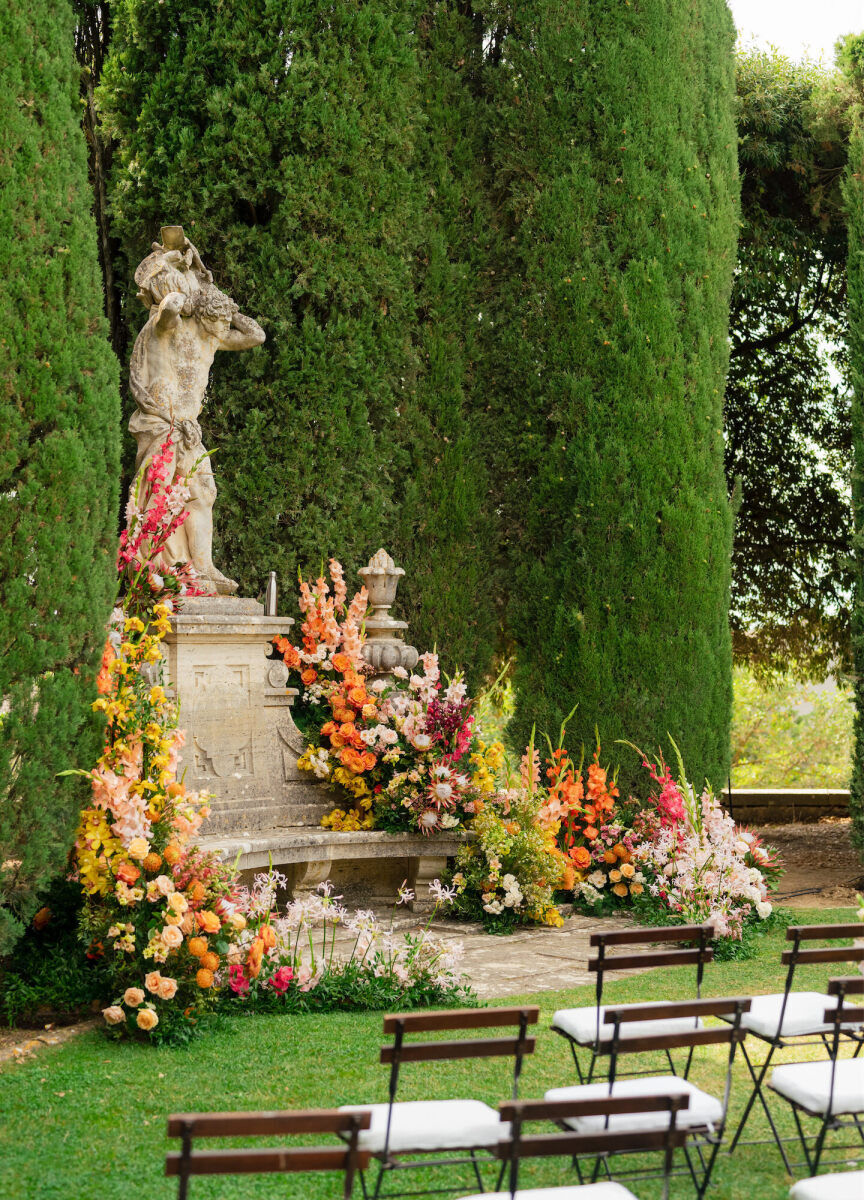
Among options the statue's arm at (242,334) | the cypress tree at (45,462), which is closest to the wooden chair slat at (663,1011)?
the cypress tree at (45,462)

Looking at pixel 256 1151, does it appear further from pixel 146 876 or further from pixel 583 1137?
pixel 146 876

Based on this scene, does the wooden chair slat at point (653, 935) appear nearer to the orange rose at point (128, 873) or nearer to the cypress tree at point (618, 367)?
the orange rose at point (128, 873)

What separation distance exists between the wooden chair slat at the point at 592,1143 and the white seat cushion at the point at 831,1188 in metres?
0.50

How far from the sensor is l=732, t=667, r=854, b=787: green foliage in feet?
57.6

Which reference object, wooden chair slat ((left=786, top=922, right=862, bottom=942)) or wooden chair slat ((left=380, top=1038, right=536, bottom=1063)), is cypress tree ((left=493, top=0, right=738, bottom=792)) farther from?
wooden chair slat ((left=380, top=1038, right=536, bottom=1063))

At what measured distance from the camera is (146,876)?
501 centimetres

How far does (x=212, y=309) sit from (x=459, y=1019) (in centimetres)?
516

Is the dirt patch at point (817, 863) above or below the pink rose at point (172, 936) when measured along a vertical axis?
below

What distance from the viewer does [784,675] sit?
41.4ft

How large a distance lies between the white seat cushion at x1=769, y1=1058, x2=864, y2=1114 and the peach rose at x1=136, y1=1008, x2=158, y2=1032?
93.0 inches

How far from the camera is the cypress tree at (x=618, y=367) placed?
8680 mm

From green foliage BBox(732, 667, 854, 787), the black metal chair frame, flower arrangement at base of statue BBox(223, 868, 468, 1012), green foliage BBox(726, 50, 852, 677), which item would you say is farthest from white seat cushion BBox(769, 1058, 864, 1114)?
green foliage BBox(732, 667, 854, 787)

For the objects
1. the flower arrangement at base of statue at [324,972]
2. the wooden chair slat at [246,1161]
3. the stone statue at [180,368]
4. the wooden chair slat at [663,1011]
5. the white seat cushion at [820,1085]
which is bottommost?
the flower arrangement at base of statue at [324,972]

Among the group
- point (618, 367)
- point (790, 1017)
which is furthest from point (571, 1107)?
point (618, 367)
